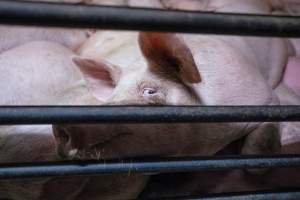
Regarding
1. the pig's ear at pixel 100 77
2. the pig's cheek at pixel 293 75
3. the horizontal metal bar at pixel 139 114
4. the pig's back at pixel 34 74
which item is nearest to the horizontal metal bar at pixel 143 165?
the horizontal metal bar at pixel 139 114

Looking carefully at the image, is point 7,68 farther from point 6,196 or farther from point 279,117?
point 279,117

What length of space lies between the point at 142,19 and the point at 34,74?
2.32ft

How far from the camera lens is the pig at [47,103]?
3.65ft

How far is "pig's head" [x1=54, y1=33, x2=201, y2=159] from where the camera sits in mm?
893

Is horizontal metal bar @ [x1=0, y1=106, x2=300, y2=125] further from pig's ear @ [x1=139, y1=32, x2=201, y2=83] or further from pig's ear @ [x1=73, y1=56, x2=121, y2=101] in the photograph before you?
pig's ear @ [x1=73, y1=56, x2=121, y2=101]

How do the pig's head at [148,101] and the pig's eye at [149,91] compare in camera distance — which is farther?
the pig's eye at [149,91]

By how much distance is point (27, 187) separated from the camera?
1158mm

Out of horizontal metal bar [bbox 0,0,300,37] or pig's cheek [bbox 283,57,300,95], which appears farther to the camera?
pig's cheek [bbox 283,57,300,95]

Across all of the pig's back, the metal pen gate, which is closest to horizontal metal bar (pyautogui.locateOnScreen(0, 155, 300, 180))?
the metal pen gate

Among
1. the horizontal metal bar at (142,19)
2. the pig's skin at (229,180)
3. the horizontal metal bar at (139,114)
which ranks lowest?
the pig's skin at (229,180)

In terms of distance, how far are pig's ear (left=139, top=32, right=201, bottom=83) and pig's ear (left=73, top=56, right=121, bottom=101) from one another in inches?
4.8

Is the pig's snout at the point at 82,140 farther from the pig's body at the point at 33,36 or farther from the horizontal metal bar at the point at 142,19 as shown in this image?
the pig's body at the point at 33,36

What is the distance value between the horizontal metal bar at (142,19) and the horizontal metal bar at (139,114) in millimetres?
142

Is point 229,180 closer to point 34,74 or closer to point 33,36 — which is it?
point 34,74
